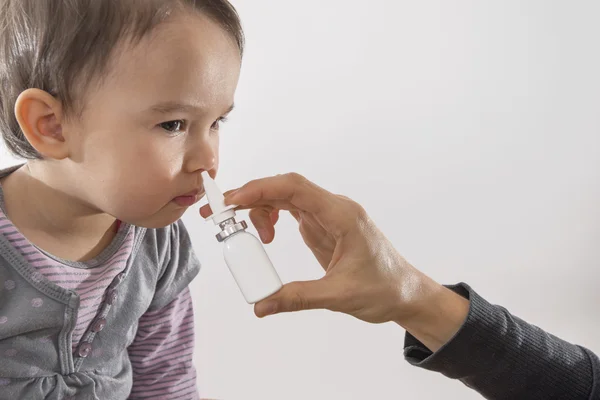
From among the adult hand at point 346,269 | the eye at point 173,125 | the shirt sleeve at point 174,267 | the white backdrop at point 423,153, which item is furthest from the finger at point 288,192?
the white backdrop at point 423,153

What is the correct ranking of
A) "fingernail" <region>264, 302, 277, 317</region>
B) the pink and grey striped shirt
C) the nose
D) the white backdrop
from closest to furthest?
"fingernail" <region>264, 302, 277, 317</region>, the nose, the pink and grey striped shirt, the white backdrop

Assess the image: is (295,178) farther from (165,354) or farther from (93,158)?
(165,354)

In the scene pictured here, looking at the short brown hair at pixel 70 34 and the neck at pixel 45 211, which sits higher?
the short brown hair at pixel 70 34

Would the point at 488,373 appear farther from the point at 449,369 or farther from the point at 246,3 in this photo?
the point at 246,3

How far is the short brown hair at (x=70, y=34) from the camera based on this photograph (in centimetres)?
82

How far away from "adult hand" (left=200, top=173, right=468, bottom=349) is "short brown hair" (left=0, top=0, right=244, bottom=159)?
0.21m

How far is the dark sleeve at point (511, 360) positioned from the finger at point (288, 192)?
0.25m

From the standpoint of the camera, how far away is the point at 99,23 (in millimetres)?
816

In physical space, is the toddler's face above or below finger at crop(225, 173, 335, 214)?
above

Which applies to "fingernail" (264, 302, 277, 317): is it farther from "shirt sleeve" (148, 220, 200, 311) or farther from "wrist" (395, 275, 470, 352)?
"shirt sleeve" (148, 220, 200, 311)

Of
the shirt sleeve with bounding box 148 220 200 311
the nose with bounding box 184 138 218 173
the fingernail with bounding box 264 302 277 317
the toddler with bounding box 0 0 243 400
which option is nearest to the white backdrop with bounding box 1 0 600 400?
the shirt sleeve with bounding box 148 220 200 311

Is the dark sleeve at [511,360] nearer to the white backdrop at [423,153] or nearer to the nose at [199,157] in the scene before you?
the nose at [199,157]

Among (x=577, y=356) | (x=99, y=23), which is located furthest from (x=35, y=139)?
(x=577, y=356)

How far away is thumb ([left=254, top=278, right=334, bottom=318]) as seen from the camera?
77cm
